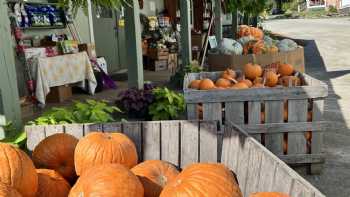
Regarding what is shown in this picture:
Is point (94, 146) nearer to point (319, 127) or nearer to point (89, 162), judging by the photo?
point (89, 162)

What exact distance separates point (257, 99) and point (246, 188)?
5.47ft

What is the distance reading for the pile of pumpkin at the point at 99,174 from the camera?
157 cm

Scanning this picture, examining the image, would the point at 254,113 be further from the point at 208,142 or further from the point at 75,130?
the point at 75,130

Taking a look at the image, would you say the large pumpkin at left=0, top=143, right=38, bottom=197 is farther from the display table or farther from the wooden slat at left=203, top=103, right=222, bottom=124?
the display table

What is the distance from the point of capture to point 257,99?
3.53m

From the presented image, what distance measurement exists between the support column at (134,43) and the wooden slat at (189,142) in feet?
11.7

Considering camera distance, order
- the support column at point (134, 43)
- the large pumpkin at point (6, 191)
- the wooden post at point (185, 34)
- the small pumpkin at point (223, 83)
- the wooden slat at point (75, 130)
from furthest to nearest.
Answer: the wooden post at point (185, 34)
the support column at point (134, 43)
the small pumpkin at point (223, 83)
the wooden slat at point (75, 130)
the large pumpkin at point (6, 191)

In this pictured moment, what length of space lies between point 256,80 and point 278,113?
0.71 meters

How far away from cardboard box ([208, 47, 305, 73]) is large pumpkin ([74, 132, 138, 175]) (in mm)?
4273

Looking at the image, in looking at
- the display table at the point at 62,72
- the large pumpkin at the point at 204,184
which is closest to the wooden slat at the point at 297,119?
the large pumpkin at the point at 204,184

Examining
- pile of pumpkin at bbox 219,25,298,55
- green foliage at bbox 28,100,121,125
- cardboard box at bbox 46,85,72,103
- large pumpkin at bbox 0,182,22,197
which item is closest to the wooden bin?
green foliage at bbox 28,100,121,125

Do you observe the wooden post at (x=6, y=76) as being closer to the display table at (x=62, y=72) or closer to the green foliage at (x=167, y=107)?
the green foliage at (x=167, y=107)

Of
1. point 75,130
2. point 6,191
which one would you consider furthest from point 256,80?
point 6,191

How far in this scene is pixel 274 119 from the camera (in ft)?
11.8
